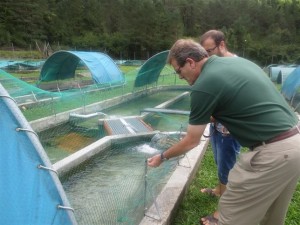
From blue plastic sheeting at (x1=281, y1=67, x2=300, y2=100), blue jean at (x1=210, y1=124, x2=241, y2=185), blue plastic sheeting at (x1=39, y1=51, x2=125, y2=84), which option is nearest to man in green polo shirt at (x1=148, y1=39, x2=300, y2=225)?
blue jean at (x1=210, y1=124, x2=241, y2=185)

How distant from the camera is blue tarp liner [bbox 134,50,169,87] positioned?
52.6 feet

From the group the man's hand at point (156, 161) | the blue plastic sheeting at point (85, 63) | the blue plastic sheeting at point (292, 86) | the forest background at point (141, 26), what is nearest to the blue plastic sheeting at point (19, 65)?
the blue plastic sheeting at point (85, 63)

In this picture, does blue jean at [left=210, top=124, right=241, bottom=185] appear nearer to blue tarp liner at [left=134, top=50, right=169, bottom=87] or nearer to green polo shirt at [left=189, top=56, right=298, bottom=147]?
green polo shirt at [left=189, top=56, right=298, bottom=147]

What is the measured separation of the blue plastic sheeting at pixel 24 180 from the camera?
2271mm

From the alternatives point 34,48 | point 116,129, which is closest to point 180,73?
point 116,129

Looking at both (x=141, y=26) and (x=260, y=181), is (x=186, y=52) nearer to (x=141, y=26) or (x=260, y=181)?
(x=260, y=181)

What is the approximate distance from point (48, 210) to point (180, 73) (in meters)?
1.41

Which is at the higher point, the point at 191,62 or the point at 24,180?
the point at 191,62

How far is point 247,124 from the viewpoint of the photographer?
2420 millimetres

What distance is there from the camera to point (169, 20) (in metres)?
52.2

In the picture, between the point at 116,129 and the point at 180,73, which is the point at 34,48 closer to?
the point at 116,129

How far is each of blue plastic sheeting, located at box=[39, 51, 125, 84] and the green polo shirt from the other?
12371mm

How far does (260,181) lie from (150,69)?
14875 mm

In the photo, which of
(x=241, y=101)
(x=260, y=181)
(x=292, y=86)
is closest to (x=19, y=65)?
(x=292, y=86)
